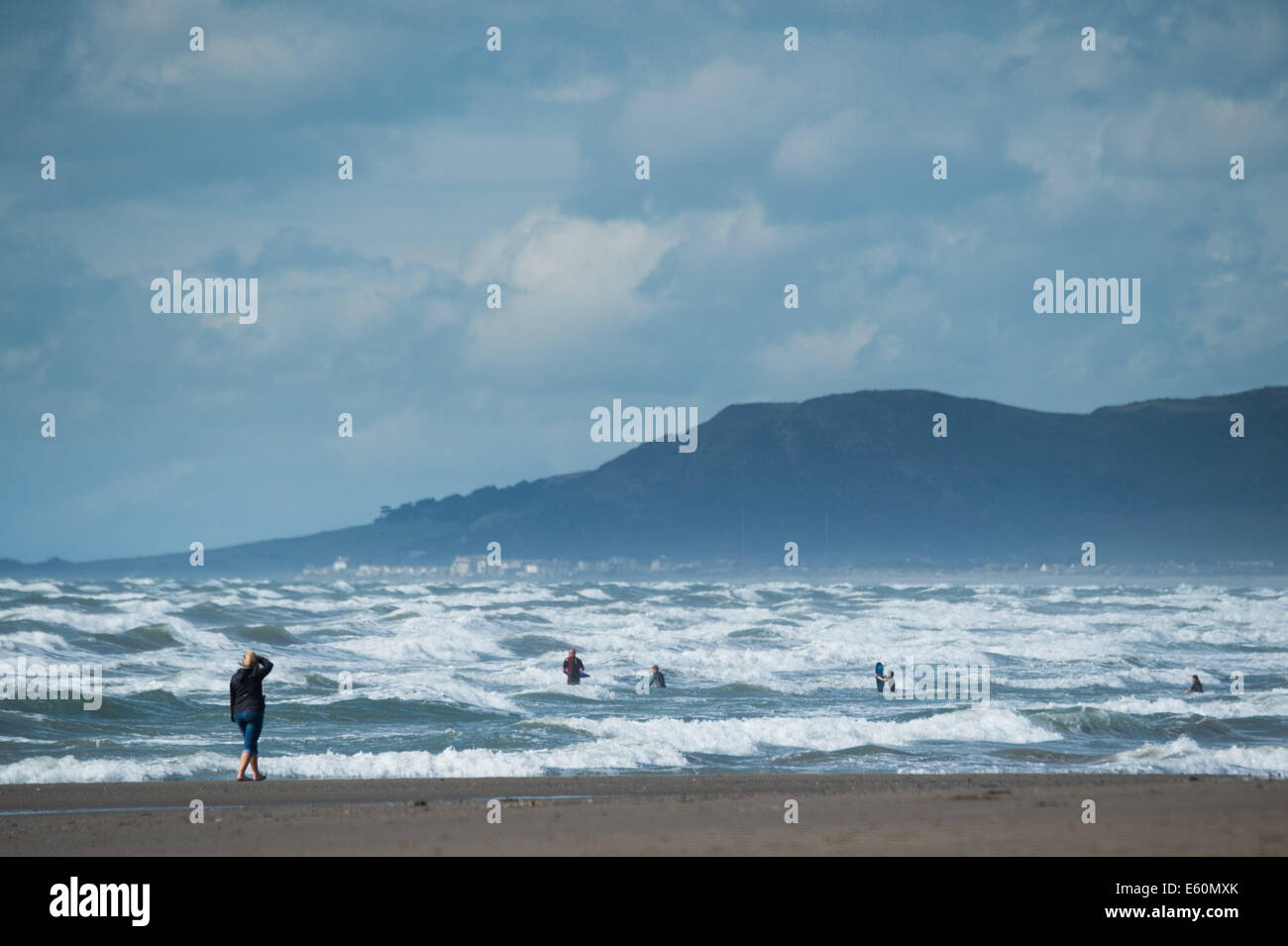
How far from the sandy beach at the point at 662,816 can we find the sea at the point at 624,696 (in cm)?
208

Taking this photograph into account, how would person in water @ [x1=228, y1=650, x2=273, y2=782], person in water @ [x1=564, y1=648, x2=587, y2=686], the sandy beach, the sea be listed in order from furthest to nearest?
person in water @ [x1=564, y1=648, x2=587, y2=686] → the sea → person in water @ [x1=228, y1=650, x2=273, y2=782] → the sandy beach

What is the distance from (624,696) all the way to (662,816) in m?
16.5

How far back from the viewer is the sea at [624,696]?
1903 cm

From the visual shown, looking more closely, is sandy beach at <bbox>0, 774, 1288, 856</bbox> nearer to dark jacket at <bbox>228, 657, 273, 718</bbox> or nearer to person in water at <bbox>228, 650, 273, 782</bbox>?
person in water at <bbox>228, 650, 273, 782</bbox>

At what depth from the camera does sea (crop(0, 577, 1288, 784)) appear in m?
19.0

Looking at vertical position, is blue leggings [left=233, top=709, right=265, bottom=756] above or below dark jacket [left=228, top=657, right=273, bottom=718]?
below

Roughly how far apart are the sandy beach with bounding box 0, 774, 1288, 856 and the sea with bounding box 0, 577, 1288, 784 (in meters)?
2.08

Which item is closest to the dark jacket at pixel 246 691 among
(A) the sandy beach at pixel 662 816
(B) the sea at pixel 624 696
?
(A) the sandy beach at pixel 662 816

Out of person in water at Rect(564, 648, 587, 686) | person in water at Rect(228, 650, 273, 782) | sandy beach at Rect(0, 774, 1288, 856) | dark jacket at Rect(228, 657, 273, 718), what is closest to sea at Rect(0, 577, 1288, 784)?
person in water at Rect(564, 648, 587, 686)

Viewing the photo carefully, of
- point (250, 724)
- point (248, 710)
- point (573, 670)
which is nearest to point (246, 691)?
point (248, 710)
